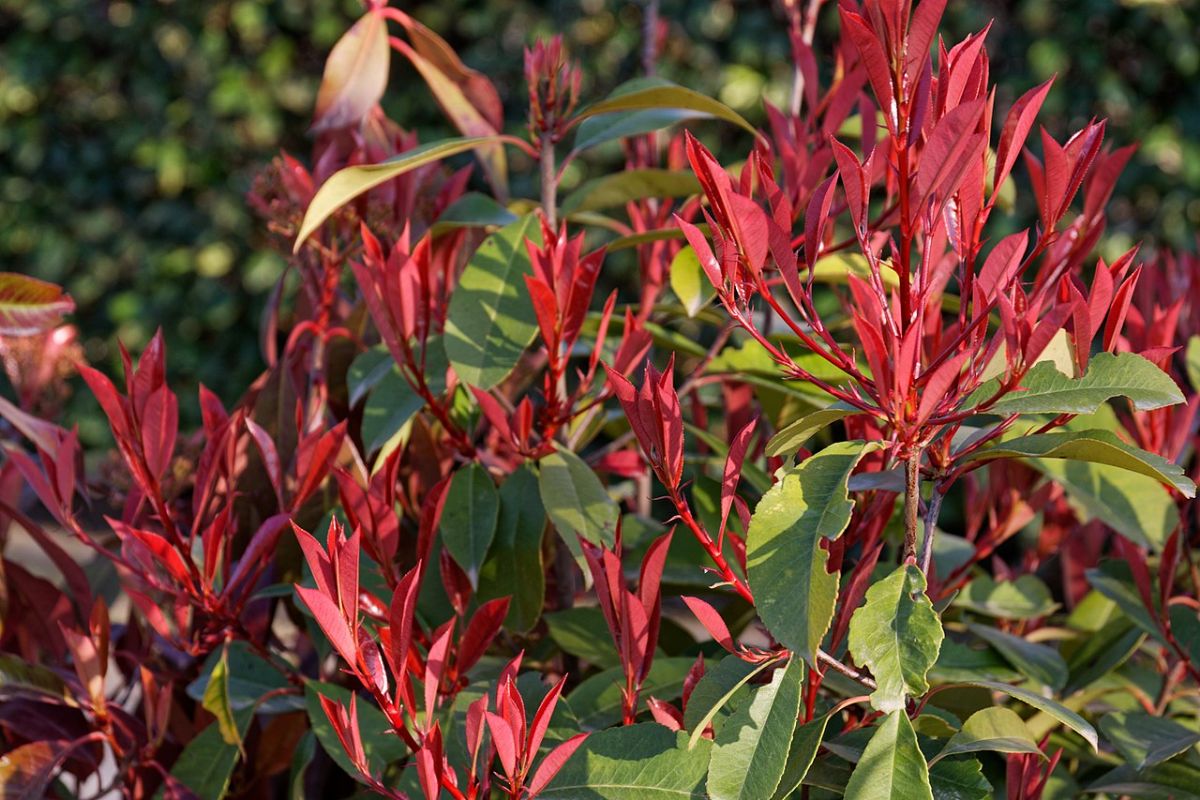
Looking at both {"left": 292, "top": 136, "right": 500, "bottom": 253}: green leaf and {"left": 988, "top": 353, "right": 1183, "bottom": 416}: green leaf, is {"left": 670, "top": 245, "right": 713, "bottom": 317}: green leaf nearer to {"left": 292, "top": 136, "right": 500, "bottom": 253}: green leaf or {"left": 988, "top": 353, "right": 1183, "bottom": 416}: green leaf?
{"left": 292, "top": 136, "right": 500, "bottom": 253}: green leaf

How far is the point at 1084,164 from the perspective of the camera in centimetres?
63

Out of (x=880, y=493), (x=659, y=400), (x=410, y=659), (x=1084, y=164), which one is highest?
(x=1084, y=164)

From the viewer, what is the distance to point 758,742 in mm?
618

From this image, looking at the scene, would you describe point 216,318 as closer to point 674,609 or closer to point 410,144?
point 674,609

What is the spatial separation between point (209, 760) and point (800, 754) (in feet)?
1.55

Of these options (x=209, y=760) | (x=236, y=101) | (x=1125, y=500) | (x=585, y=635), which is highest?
(x=1125, y=500)

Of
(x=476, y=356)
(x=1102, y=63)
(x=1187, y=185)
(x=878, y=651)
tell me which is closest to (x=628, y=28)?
(x=1102, y=63)

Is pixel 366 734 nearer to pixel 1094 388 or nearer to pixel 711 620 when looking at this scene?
pixel 711 620

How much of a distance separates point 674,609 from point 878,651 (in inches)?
112

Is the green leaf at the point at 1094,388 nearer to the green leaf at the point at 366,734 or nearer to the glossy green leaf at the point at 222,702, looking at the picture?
the green leaf at the point at 366,734

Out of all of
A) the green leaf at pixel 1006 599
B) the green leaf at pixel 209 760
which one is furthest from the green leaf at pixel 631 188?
the green leaf at pixel 209 760

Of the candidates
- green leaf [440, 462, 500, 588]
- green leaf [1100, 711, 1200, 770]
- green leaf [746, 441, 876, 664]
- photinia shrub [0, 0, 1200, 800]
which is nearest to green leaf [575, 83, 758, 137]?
photinia shrub [0, 0, 1200, 800]

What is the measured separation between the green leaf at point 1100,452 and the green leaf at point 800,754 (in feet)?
0.58

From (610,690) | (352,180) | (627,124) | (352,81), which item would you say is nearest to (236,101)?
(352,81)
